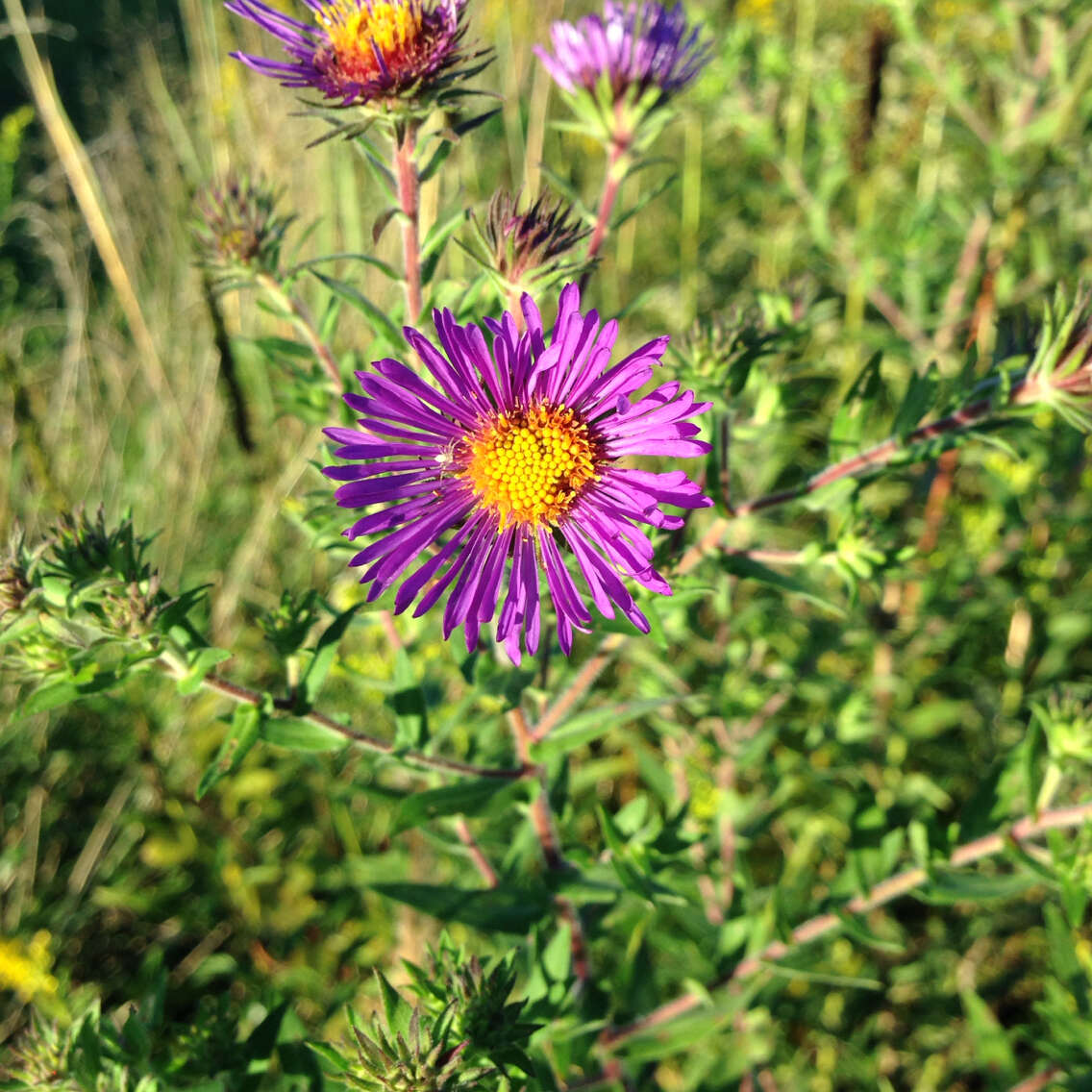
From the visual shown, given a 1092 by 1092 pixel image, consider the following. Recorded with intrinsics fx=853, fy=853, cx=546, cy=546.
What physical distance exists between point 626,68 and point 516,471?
76cm

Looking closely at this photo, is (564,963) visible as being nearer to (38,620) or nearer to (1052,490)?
(38,620)

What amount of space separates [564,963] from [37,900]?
183cm

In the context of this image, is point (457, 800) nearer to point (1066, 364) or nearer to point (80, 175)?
point (1066, 364)

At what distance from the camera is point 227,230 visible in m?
1.44

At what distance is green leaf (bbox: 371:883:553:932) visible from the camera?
1.58 m

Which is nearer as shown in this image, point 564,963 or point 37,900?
point 564,963

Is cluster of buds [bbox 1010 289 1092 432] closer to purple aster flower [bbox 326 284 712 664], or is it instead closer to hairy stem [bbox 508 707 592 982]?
purple aster flower [bbox 326 284 712 664]

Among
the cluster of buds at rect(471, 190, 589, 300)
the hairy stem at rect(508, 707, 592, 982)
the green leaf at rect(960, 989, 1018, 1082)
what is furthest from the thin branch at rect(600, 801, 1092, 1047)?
the cluster of buds at rect(471, 190, 589, 300)

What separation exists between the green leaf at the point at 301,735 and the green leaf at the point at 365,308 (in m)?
0.63

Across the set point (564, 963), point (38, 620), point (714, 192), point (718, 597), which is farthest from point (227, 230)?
point (714, 192)

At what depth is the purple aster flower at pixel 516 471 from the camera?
1151mm

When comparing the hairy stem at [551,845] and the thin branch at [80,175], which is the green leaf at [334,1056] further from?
the thin branch at [80,175]

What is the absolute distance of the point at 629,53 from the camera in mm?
1514

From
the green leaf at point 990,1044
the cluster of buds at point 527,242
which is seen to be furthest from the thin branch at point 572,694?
the green leaf at point 990,1044
